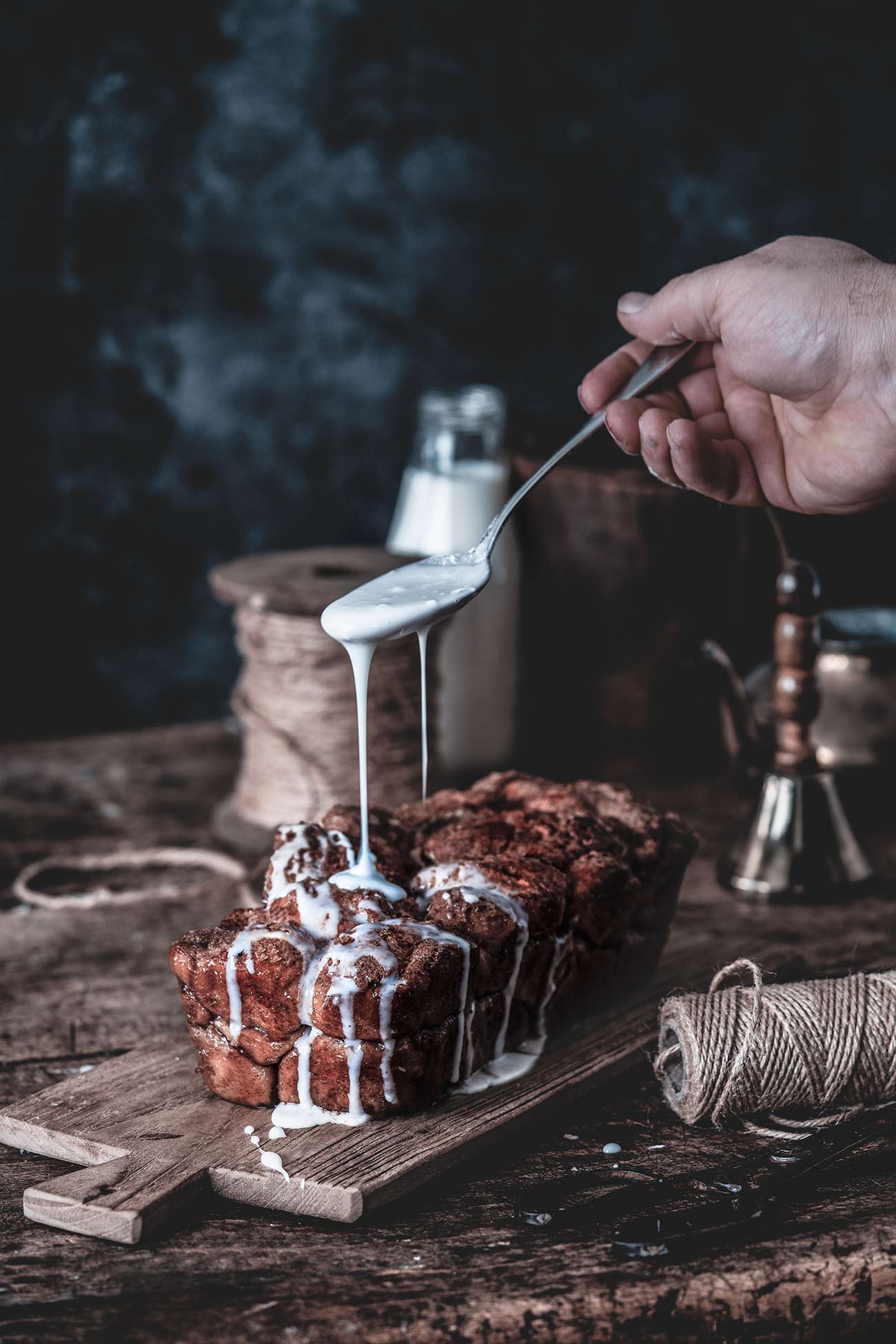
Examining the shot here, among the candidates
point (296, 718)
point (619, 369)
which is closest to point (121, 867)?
point (296, 718)

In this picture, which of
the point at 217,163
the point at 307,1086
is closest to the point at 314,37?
the point at 217,163

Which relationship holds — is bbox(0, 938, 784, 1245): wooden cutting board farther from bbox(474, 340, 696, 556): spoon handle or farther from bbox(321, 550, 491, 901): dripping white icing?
bbox(474, 340, 696, 556): spoon handle

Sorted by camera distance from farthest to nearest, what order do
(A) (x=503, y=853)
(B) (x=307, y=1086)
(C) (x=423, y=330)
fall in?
(C) (x=423, y=330), (A) (x=503, y=853), (B) (x=307, y=1086)

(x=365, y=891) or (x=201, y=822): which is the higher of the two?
(x=365, y=891)

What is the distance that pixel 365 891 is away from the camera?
1.28 m

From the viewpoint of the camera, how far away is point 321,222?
2.64 meters

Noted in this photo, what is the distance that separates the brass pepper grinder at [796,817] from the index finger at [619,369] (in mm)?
325

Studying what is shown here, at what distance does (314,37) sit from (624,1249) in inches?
84.2

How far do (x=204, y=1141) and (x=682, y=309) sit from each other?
88 cm

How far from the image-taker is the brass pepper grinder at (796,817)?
1.74 m

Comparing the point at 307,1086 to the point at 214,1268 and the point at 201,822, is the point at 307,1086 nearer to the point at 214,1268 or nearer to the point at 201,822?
the point at 214,1268

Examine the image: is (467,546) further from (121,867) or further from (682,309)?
(682,309)

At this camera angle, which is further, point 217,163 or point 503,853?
point 217,163

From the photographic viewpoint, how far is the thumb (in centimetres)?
139
